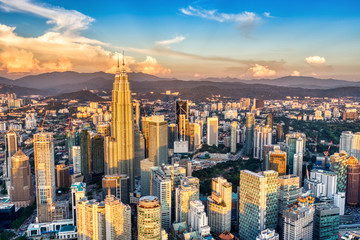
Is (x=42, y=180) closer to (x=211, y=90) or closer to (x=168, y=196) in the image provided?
(x=168, y=196)

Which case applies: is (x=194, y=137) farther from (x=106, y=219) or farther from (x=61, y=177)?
(x=106, y=219)

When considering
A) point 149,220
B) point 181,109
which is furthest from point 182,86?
point 149,220

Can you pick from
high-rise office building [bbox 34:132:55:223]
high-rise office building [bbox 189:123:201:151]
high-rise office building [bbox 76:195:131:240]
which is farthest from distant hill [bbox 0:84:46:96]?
high-rise office building [bbox 76:195:131:240]

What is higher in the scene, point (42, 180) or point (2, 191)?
point (42, 180)

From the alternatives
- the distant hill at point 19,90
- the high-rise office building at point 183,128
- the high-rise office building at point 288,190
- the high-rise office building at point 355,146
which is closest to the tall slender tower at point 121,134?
the high-rise office building at point 288,190

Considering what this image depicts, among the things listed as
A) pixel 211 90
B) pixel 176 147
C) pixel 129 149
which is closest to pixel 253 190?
pixel 129 149

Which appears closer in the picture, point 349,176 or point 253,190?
point 253,190

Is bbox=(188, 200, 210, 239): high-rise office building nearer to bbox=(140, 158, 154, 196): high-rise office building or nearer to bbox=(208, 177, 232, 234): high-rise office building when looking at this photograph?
bbox=(208, 177, 232, 234): high-rise office building

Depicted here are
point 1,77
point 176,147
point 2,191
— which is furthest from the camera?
point 176,147
